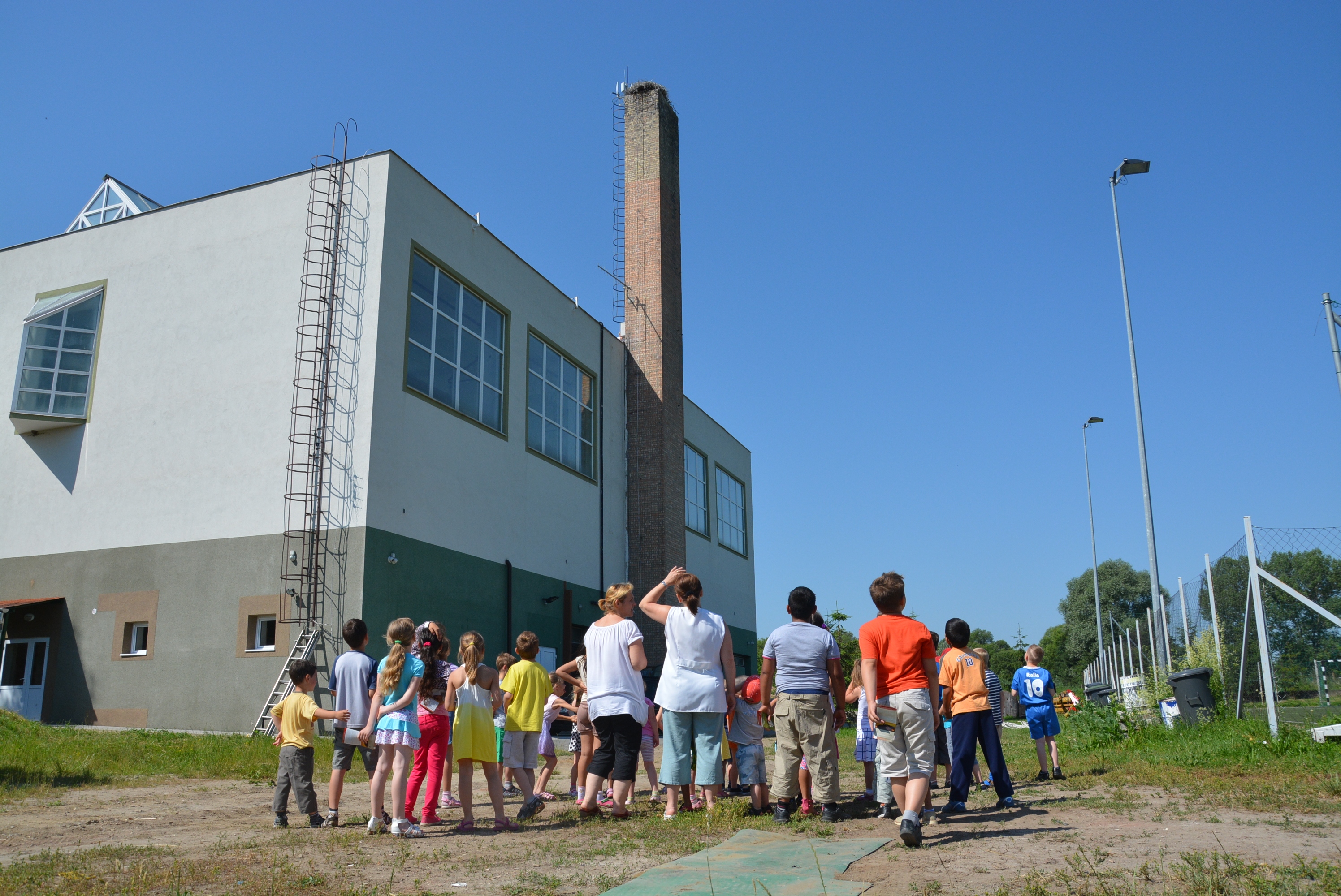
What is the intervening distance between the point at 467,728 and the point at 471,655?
558 millimetres

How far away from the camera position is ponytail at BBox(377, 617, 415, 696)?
7207 millimetres

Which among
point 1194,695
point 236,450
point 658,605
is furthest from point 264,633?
point 1194,695

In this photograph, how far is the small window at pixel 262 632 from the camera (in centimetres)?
1808

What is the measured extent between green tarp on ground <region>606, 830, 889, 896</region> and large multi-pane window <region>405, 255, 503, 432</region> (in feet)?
50.1

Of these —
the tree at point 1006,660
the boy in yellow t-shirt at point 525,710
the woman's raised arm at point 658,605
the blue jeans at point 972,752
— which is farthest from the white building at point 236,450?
the tree at point 1006,660

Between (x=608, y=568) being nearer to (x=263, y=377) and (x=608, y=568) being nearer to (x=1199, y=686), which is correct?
(x=263, y=377)

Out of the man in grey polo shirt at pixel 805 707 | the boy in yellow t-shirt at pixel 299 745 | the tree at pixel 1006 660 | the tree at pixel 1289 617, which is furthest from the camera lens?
the tree at pixel 1006 660

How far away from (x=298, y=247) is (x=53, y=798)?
12694 mm

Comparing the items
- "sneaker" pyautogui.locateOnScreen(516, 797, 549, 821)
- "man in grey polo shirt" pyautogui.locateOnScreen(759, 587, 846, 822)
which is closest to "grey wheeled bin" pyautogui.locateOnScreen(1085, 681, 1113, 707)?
"man in grey polo shirt" pyautogui.locateOnScreen(759, 587, 846, 822)

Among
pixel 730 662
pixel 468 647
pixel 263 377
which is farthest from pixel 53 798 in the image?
pixel 263 377

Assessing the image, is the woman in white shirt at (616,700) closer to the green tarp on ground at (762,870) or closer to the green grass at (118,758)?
the green tarp on ground at (762,870)

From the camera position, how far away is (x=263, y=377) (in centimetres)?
1925

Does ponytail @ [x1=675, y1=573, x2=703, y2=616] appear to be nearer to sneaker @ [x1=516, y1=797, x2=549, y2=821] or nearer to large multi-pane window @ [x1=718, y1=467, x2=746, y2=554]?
sneaker @ [x1=516, y1=797, x2=549, y2=821]

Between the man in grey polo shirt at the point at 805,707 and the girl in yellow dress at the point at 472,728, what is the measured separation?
2.11 meters
